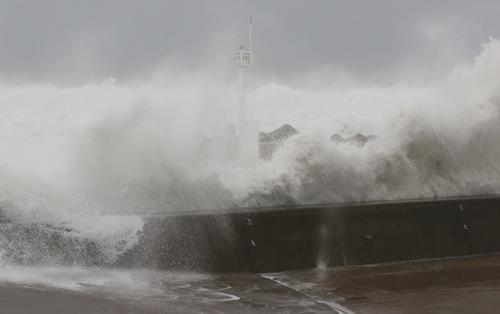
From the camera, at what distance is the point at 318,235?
22.7ft

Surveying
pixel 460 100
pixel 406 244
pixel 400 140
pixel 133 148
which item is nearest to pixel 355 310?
pixel 406 244

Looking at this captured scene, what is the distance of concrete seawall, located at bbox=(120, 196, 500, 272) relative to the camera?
639 cm

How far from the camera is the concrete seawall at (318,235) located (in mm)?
6387

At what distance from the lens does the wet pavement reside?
4.89m

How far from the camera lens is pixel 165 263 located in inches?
247

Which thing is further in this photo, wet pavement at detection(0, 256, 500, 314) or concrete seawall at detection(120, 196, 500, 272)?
concrete seawall at detection(120, 196, 500, 272)

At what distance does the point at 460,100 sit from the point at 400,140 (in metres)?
1.67

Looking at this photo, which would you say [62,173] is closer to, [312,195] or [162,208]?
[162,208]

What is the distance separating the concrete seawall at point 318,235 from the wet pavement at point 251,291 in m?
0.18

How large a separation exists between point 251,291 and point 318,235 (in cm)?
147

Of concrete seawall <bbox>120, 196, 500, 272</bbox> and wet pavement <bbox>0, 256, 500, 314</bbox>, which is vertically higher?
concrete seawall <bbox>120, 196, 500, 272</bbox>

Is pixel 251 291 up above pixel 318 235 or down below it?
Result: below

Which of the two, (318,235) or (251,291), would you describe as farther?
(318,235)

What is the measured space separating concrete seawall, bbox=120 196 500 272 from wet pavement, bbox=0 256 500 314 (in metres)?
0.18
